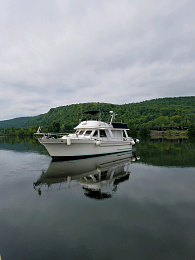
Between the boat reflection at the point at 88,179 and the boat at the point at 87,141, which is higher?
the boat at the point at 87,141

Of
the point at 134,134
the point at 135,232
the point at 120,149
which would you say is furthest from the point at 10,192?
the point at 134,134

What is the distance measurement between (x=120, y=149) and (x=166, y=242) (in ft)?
66.4

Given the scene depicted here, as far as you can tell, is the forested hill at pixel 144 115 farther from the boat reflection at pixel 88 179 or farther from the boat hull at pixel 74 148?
the boat reflection at pixel 88 179

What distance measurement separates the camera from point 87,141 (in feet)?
65.7

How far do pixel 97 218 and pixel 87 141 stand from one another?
42.6ft

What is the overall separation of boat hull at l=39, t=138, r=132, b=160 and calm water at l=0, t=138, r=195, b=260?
19.6 ft

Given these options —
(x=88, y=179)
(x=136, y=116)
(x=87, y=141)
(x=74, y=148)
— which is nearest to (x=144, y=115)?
(x=136, y=116)

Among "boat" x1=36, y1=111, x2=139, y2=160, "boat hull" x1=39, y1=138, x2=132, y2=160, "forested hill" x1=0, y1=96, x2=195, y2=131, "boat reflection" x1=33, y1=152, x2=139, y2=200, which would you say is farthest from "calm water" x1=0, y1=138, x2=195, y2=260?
"forested hill" x1=0, y1=96, x2=195, y2=131

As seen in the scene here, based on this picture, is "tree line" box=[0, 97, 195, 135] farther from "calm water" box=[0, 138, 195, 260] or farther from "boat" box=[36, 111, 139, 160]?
"calm water" box=[0, 138, 195, 260]

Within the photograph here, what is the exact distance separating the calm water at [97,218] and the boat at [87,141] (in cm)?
616

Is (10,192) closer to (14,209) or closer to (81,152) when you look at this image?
(14,209)

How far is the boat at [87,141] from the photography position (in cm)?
1894

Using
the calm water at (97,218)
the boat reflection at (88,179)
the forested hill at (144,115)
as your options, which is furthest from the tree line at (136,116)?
the calm water at (97,218)

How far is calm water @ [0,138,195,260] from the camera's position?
5.48 m
